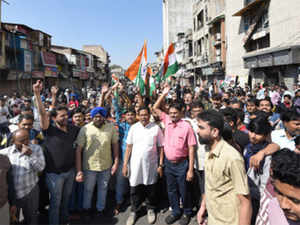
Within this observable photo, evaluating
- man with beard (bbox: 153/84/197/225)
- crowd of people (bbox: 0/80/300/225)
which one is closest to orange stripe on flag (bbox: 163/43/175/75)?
crowd of people (bbox: 0/80/300/225)

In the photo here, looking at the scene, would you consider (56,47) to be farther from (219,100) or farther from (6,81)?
(219,100)

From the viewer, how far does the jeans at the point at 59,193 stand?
119 inches

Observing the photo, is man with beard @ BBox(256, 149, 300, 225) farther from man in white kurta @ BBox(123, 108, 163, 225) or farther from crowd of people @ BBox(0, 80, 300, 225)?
man in white kurta @ BBox(123, 108, 163, 225)

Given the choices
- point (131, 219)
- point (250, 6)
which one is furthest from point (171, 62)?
point (250, 6)

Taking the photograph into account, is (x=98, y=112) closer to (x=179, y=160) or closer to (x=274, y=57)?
(x=179, y=160)

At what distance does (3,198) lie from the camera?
2312mm

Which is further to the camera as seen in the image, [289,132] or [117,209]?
[117,209]

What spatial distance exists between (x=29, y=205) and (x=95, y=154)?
1032 millimetres

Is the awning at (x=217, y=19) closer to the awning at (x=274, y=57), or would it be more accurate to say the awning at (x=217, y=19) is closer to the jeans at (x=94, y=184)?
the awning at (x=274, y=57)

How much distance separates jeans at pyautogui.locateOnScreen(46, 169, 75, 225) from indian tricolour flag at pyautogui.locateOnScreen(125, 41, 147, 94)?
4.08 m

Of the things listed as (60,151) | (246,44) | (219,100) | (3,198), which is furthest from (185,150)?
(246,44)

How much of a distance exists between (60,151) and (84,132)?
18.2 inches

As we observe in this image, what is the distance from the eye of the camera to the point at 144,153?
3.37 m

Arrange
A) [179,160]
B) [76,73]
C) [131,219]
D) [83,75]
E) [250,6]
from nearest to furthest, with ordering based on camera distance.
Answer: [179,160], [131,219], [250,6], [76,73], [83,75]
